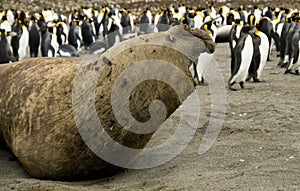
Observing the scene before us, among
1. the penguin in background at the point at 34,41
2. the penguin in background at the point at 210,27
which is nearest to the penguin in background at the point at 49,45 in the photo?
the penguin in background at the point at 34,41

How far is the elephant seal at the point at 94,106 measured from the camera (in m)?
4.69

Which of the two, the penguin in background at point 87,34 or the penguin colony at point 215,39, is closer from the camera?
the penguin colony at point 215,39

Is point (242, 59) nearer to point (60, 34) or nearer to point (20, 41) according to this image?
point (20, 41)

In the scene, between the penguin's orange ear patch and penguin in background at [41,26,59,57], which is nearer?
the penguin's orange ear patch

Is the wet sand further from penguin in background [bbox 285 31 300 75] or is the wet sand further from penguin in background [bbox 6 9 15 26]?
penguin in background [bbox 6 9 15 26]

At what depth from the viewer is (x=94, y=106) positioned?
15.4 feet

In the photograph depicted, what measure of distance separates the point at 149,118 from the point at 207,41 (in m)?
1.06

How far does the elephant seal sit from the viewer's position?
185 inches

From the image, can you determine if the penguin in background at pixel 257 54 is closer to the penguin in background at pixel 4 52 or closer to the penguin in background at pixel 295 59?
the penguin in background at pixel 295 59

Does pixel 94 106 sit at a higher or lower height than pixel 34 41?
higher

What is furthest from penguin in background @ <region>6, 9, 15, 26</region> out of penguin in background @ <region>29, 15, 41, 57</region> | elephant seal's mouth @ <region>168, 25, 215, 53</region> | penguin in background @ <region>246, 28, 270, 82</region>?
elephant seal's mouth @ <region>168, 25, 215, 53</region>

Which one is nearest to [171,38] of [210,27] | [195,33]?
[195,33]

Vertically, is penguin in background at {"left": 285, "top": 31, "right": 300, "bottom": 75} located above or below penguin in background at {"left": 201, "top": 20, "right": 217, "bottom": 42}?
below

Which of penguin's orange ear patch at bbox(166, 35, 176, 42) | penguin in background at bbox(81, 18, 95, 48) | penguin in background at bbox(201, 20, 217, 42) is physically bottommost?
penguin in background at bbox(81, 18, 95, 48)
